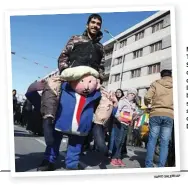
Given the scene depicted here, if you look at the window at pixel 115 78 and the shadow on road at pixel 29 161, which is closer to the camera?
the shadow on road at pixel 29 161

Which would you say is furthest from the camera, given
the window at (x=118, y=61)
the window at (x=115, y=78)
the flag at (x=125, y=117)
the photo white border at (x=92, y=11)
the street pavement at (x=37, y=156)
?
the flag at (x=125, y=117)

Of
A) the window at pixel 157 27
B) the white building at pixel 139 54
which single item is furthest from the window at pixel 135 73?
the window at pixel 157 27

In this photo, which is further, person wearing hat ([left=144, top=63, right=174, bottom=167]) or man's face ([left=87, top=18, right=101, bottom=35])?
person wearing hat ([left=144, top=63, right=174, bottom=167])

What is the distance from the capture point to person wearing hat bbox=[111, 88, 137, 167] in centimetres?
441

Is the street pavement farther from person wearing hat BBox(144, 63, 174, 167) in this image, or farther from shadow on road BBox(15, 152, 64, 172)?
person wearing hat BBox(144, 63, 174, 167)

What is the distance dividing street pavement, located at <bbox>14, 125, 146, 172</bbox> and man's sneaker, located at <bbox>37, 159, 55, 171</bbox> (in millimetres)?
47

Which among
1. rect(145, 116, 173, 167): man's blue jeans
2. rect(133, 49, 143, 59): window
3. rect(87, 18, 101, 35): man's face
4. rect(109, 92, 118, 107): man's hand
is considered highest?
rect(87, 18, 101, 35): man's face

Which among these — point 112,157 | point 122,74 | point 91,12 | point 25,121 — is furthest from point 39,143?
point 91,12

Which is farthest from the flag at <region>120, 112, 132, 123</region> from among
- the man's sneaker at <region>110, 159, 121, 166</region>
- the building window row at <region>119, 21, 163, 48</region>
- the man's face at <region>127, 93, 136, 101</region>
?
the building window row at <region>119, 21, 163, 48</region>

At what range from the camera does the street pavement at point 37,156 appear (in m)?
4.12

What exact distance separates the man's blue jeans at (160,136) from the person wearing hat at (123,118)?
27 cm

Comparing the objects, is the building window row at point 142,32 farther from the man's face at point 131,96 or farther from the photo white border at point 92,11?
the man's face at point 131,96

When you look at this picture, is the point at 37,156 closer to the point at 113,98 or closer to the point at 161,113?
the point at 113,98

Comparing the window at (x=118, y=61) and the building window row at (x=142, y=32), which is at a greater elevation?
the building window row at (x=142, y=32)
